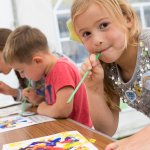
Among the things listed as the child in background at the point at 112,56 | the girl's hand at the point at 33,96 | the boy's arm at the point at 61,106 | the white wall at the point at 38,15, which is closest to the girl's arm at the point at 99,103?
the child in background at the point at 112,56

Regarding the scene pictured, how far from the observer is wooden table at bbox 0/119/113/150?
2.38 feet

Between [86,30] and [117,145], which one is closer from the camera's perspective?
[117,145]

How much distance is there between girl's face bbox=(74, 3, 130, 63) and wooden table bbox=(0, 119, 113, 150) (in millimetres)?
219

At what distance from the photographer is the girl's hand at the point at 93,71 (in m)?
0.81

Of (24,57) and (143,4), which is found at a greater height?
(143,4)

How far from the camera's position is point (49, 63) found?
1.12 metres

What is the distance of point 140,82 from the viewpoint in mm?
808

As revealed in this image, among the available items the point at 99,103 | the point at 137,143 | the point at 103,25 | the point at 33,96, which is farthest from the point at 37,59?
the point at 137,143

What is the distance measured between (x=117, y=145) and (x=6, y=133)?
45 centimetres

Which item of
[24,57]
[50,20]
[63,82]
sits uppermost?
[50,20]

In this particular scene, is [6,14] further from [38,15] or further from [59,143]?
[59,143]

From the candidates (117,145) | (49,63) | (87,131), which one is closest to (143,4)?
(49,63)

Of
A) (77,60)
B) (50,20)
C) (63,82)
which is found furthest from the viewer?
(77,60)

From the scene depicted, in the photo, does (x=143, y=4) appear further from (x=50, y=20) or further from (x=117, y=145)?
(x=117, y=145)
